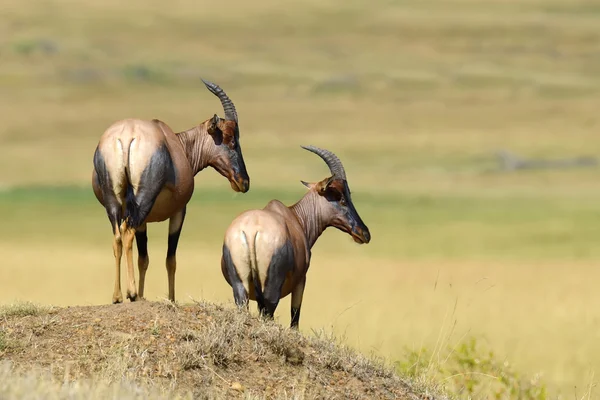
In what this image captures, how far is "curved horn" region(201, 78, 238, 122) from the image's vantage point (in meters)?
13.2

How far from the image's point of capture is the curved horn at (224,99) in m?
13.2

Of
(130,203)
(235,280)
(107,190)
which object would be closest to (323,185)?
(235,280)

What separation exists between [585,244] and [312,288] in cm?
1293

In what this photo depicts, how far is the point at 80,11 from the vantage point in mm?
130250

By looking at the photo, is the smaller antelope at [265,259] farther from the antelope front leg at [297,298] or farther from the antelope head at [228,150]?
the antelope head at [228,150]

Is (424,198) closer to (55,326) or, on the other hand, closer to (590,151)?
(590,151)

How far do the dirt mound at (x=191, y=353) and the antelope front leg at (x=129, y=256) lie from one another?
0.60 m

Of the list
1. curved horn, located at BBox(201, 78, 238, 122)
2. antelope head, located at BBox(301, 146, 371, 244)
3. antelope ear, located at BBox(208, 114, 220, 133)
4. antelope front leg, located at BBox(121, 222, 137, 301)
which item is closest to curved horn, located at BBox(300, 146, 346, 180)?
antelope head, located at BBox(301, 146, 371, 244)

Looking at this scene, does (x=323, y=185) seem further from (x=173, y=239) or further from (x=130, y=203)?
(x=130, y=203)

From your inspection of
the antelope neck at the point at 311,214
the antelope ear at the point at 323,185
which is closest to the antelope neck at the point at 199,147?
the antelope neck at the point at 311,214

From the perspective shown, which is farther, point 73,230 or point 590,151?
point 590,151

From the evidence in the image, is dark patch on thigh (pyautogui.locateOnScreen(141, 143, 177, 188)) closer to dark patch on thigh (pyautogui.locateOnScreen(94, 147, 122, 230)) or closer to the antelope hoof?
dark patch on thigh (pyautogui.locateOnScreen(94, 147, 122, 230))

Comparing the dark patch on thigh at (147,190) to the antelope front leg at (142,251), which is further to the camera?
the antelope front leg at (142,251)

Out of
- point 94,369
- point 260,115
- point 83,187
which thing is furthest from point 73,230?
point 260,115
